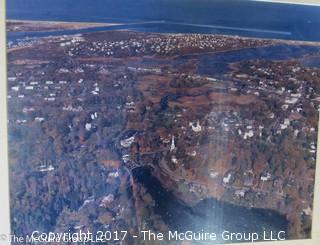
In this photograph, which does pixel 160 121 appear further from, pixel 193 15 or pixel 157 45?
pixel 193 15

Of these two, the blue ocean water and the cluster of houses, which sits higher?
the blue ocean water

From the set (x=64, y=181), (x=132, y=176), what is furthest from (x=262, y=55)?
(x=64, y=181)

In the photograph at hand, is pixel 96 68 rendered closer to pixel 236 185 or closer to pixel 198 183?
pixel 198 183

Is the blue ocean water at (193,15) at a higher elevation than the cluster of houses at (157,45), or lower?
higher

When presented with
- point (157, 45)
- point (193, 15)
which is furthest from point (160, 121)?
point (193, 15)

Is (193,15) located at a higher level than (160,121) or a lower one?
higher

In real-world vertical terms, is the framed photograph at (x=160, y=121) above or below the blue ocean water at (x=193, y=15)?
below

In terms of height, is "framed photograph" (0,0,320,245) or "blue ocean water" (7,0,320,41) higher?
"blue ocean water" (7,0,320,41)
